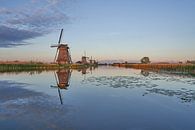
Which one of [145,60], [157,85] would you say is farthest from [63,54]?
[145,60]

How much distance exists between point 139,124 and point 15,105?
627 centimetres

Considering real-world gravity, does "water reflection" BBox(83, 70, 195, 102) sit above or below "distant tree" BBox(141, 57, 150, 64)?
below

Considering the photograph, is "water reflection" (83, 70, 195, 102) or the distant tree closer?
"water reflection" (83, 70, 195, 102)

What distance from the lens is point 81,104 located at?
12320 millimetres

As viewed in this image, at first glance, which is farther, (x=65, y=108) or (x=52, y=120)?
(x=65, y=108)

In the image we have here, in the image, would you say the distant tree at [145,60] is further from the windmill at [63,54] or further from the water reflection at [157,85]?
the water reflection at [157,85]

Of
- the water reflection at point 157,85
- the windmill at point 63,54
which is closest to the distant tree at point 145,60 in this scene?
the windmill at point 63,54

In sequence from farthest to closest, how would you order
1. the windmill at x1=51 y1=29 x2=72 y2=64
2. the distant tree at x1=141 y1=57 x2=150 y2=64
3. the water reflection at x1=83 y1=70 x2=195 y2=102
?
the distant tree at x1=141 y1=57 x2=150 y2=64 → the windmill at x1=51 y1=29 x2=72 y2=64 → the water reflection at x1=83 y1=70 x2=195 y2=102

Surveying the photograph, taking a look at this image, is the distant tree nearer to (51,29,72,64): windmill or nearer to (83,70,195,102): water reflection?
(51,29,72,64): windmill

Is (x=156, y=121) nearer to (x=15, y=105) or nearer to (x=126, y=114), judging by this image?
(x=126, y=114)

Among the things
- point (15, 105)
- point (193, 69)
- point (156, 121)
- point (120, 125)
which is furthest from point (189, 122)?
point (193, 69)

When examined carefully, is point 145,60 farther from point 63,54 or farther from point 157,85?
point 157,85

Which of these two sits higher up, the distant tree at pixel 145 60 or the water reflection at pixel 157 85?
the distant tree at pixel 145 60

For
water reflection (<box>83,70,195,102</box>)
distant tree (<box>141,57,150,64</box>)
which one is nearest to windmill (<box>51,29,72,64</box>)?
water reflection (<box>83,70,195,102</box>)
